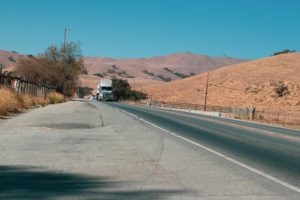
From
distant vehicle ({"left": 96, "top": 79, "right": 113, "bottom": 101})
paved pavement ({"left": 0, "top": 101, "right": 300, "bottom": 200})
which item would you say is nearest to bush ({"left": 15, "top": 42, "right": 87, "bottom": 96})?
distant vehicle ({"left": 96, "top": 79, "right": 113, "bottom": 101})

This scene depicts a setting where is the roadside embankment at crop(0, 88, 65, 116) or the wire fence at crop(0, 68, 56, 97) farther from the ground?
the wire fence at crop(0, 68, 56, 97)

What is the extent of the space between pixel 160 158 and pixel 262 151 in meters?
4.48

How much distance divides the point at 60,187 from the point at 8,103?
2191cm

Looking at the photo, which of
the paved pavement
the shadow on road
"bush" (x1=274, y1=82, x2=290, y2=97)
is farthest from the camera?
"bush" (x1=274, y1=82, x2=290, y2=97)

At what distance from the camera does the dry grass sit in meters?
28.8

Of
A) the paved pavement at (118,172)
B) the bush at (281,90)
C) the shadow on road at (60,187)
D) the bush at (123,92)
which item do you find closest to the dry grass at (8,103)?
the paved pavement at (118,172)

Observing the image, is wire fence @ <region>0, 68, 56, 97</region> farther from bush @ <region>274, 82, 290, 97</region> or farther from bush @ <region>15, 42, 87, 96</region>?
bush @ <region>274, 82, 290, 97</region>

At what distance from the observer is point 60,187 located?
9664mm

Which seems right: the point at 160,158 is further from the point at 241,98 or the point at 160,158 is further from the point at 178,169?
the point at 241,98

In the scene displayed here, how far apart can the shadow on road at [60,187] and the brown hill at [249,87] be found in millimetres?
85827

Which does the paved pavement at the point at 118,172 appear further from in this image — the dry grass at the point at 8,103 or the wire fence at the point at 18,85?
the wire fence at the point at 18,85

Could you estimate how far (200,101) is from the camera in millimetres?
113312

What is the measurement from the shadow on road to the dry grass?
17884 millimetres

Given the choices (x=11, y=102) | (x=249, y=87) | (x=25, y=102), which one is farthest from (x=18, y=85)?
(x=249, y=87)
